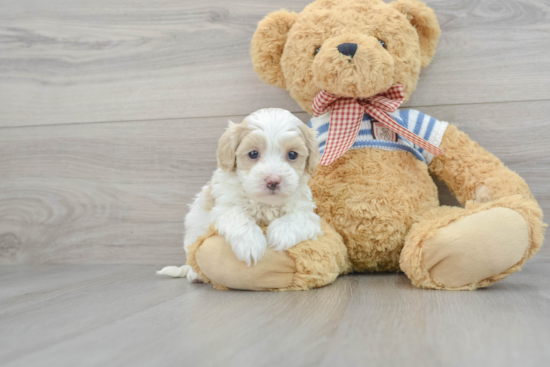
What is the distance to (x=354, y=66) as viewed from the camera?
1.01 meters

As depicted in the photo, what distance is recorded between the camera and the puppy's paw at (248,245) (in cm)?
89

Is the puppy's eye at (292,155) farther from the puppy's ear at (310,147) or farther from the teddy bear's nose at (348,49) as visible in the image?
the teddy bear's nose at (348,49)

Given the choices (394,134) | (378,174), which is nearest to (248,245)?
(378,174)

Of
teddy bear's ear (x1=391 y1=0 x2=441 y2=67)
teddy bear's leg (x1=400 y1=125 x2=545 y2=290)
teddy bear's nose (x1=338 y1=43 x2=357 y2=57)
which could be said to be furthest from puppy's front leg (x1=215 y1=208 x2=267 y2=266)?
teddy bear's ear (x1=391 y1=0 x2=441 y2=67)

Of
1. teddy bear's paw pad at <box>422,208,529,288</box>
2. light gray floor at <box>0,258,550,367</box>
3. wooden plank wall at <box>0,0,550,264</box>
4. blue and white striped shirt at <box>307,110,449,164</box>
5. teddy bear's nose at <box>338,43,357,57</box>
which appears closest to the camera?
light gray floor at <box>0,258,550,367</box>

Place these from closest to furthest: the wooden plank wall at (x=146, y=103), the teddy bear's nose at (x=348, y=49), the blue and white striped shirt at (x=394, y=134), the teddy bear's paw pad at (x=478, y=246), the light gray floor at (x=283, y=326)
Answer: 1. the light gray floor at (x=283, y=326)
2. the teddy bear's paw pad at (x=478, y=246)
3. the teddy bear's nose at (x=348, y=49)
4. the blue and white striped shirt at (x=394, y=134)
5. the wooden plank wall at (x=146, y=103)

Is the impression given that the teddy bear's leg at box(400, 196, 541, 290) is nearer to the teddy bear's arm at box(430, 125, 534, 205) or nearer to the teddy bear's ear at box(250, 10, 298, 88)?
the teddy bear's arm at box(430, 125, 534, 205)

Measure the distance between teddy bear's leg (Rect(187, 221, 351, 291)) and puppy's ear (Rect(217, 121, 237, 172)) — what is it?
147 mm

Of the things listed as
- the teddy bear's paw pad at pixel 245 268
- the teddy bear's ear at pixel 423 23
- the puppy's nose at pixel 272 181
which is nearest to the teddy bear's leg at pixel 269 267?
the teddy bear's paw pad at pixel 245 268

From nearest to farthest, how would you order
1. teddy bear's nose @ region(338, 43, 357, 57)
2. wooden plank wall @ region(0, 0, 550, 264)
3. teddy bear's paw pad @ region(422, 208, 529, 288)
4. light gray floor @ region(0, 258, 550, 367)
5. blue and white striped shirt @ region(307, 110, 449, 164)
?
light gray floor @ region(0, 258, 550, 367), teddy bear's paw pad @ region(422, 208, 529, 288), teddy bear's nose @ region(338, 43, 357, 57), blue and white striped shirt @ region(307, 110, 449, 164), wooden plank wall @ region(0, 0, 550, 264)

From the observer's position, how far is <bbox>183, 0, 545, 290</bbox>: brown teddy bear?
90cm

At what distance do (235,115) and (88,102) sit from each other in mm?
528

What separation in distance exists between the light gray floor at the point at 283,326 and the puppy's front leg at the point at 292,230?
0.34 feet

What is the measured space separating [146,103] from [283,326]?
3.43 ft
